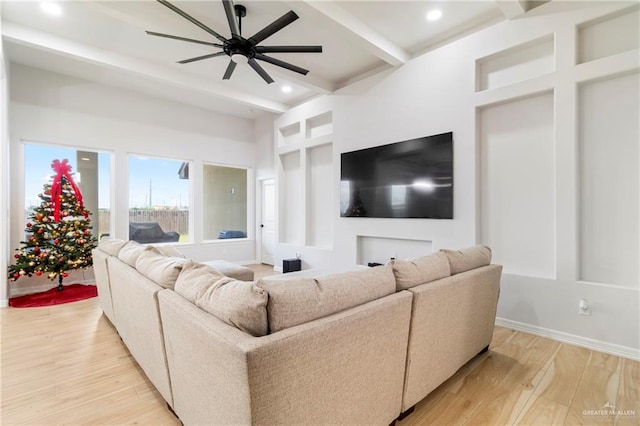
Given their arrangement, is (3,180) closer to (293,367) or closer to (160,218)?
(160,218)

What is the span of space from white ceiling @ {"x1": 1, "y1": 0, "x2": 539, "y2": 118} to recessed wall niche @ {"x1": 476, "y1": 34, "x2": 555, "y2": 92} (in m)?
0.36

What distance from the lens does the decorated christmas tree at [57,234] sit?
4.05 metres

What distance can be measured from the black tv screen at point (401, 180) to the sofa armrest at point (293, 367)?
7.98 feet

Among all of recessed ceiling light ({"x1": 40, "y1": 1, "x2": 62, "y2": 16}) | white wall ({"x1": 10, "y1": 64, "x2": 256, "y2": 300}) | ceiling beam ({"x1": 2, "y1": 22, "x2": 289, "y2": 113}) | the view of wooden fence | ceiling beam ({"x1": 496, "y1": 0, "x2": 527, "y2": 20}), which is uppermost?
recessed ceiling light ({"x1": 40, "y1": 1, "x2": 62, "y2": 16})

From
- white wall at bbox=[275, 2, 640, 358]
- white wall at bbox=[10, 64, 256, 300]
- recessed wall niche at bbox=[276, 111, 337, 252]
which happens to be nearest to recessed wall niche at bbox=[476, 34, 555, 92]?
white wall at bbox=[275, 2, 640, 358]

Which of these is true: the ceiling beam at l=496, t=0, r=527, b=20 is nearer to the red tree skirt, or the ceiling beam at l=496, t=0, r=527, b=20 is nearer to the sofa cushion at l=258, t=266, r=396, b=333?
the sofa cushion at l=258, t=266, r=396, b=333

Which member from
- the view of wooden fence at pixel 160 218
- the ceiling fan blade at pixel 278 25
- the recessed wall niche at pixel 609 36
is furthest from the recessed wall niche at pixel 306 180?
→ the recessed wall niche at pixel 609 36

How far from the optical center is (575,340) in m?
2.77

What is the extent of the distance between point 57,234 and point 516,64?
6.13 m

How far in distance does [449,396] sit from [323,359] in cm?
127

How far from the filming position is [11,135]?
4285 mm

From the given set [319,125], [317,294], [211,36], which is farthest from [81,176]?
[317,294]

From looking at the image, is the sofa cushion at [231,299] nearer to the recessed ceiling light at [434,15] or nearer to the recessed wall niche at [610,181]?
the recessed wall niche at [610,181]

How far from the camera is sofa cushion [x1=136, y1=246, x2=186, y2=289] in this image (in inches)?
67.8
